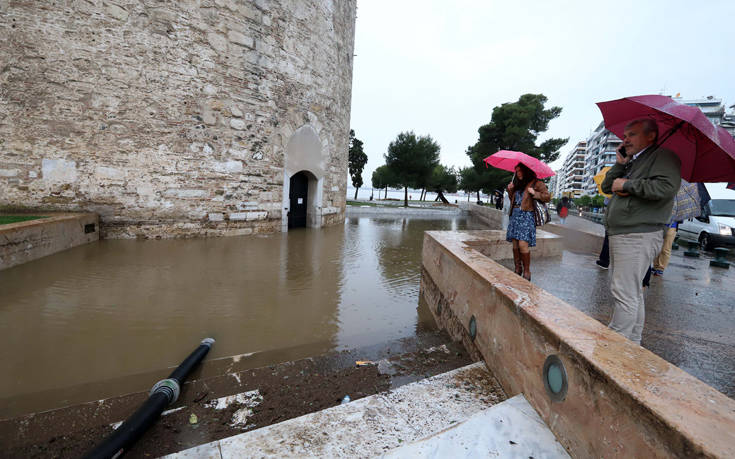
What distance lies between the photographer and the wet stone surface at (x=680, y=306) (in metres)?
2.48

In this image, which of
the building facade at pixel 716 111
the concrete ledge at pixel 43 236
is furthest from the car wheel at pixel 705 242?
the building facade at pixel 716 111

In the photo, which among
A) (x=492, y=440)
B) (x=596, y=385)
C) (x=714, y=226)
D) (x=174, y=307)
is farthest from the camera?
(x=714, y=226)

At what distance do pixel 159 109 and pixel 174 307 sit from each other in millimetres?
5776

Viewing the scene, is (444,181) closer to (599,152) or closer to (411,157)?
(411,157)

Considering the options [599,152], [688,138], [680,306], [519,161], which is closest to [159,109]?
[519,161]

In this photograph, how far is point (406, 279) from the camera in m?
5.50

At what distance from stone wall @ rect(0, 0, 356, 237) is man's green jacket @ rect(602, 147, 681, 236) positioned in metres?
8.23

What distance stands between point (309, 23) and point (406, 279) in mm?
8259

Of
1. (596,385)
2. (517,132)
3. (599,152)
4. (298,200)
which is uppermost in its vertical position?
(599,152)

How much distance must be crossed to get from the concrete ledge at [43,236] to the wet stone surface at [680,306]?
24.2 feet

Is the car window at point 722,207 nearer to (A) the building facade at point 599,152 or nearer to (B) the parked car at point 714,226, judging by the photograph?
(B) the parked car at point 714,226

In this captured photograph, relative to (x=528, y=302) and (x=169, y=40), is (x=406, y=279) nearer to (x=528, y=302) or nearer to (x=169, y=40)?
(x=528, y=302)

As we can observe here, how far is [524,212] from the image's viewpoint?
399cm

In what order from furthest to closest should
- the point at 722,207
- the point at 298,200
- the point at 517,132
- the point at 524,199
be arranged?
the point at 517,132 → the point at 298,200 → the point at 722,207 → the point at 524,199
